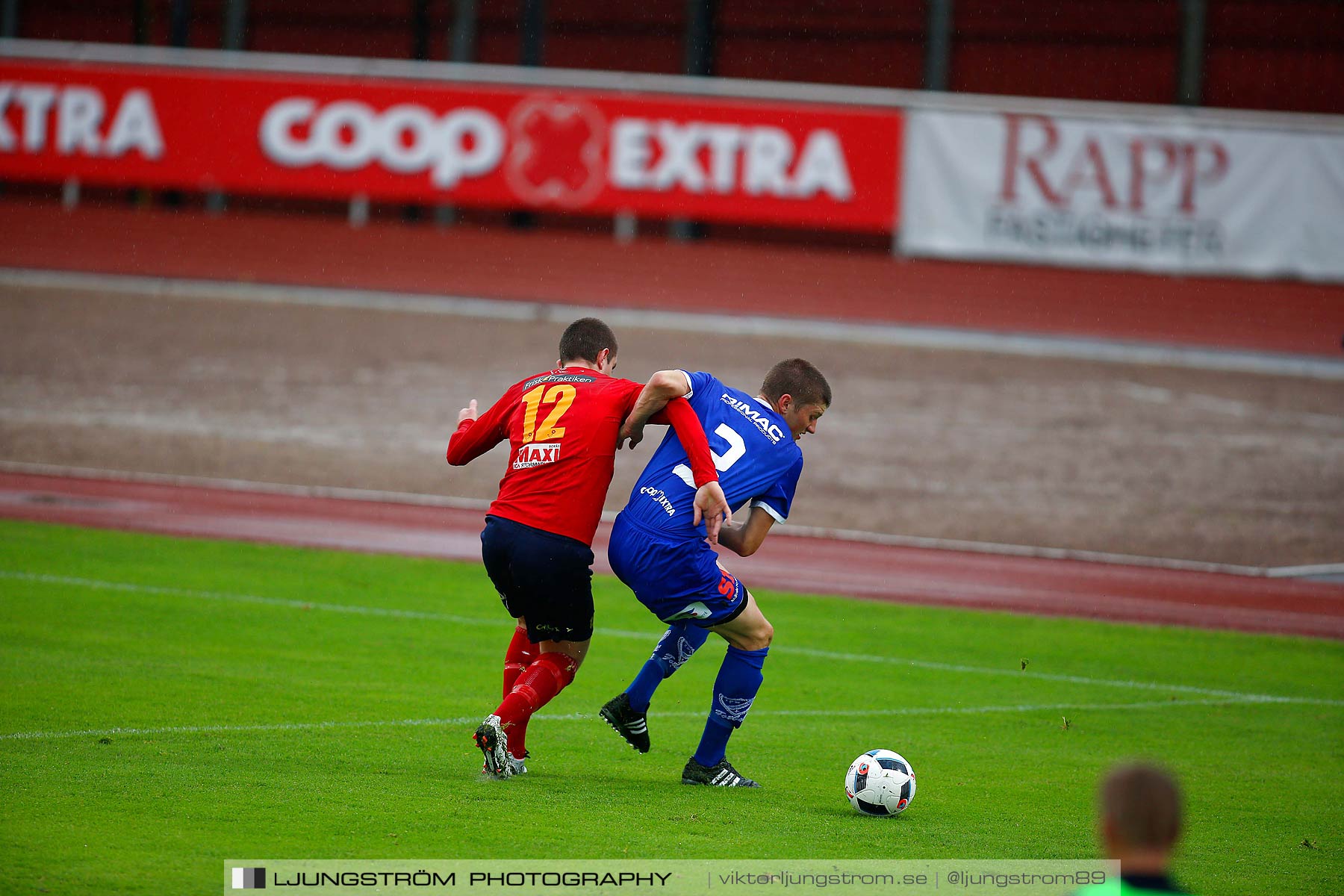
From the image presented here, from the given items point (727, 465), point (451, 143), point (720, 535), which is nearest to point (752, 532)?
point (720, 535)

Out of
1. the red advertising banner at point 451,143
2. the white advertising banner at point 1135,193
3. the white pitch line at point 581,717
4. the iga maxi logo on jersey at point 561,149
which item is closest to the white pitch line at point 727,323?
the white advertising banner at point 1135,193

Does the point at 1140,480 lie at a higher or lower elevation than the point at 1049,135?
lower

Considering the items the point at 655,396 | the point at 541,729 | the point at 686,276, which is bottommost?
the point at 541,729

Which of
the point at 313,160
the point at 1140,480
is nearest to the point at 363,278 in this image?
the point at 313,160

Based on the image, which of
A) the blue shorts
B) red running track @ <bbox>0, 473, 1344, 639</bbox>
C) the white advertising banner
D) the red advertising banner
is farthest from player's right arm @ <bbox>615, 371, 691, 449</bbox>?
the red advertising banner

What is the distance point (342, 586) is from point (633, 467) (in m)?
6.33

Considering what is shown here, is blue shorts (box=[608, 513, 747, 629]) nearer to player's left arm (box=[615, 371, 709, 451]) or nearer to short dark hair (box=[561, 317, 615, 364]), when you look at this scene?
player's left arm (box=[615, 371, 709, 451])

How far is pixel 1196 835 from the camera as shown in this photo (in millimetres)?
6766

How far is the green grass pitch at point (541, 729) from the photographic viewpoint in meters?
6.04

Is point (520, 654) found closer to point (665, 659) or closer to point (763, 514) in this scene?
point (665, 659)

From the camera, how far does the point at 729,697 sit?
23.4 feet

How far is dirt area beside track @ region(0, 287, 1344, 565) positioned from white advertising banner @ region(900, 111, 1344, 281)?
2091mm

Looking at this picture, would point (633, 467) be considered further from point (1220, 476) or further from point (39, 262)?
point (39, 262)

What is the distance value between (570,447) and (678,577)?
0.73 meters
